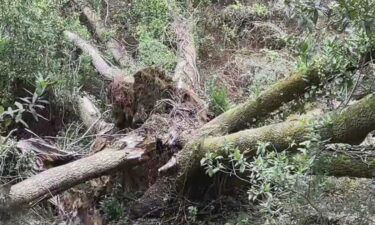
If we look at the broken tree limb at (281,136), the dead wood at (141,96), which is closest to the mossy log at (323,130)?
the broken tree limb at (281,136)

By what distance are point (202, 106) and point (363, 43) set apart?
2.25 meters

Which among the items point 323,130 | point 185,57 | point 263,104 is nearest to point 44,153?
point 263,104

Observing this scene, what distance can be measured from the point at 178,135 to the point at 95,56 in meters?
2.63

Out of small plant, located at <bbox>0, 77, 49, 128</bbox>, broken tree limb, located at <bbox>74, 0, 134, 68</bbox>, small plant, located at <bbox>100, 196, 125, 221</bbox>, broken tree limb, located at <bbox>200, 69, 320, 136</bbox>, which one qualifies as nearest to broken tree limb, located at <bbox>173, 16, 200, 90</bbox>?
broken tree limb, located at <bbox>74, 0, 134, 68</bbox>

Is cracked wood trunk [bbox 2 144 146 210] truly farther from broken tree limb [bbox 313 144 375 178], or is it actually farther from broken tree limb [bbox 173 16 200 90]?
broken tree limb [bbox 313 144 375 178]

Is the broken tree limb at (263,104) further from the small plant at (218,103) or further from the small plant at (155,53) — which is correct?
the small plant at (155,53)

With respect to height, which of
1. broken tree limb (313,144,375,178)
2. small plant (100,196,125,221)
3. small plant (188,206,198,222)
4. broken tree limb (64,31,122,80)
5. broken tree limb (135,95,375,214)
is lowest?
small plant (188,206,198,222)

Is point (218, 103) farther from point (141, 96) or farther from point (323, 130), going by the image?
point (323, 130)

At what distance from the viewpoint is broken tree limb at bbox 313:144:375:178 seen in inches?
110

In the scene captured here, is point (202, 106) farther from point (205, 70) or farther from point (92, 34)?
point (92, 34)

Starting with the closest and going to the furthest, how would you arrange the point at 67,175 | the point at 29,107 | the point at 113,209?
the point at 29,107, the point at 67,175, the point at 113,209

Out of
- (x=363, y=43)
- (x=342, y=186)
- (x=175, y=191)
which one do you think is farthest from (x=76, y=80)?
(x=363, y=43)

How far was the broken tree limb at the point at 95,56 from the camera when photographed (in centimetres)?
585

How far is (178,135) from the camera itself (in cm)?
396
